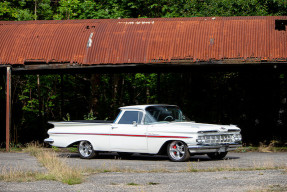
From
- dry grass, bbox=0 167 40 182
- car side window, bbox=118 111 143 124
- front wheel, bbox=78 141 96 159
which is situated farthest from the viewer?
front wheel, bbox=78 141 96 159

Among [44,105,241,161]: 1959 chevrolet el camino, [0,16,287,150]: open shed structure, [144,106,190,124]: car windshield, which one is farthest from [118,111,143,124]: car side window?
[0,16,287,150]: open shed structure

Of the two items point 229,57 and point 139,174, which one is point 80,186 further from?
point 229,57

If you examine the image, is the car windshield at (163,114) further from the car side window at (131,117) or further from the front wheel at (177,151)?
the front wheel at (177,151)

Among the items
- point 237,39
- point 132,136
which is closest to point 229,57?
point 237,39

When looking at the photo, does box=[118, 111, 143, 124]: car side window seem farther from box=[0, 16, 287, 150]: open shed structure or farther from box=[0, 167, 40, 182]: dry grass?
box=[0, 167, 40, 182]: dry grass

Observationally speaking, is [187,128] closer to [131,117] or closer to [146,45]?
[131,117]

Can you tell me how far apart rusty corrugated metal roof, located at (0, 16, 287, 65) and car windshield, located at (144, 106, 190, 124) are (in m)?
3.55

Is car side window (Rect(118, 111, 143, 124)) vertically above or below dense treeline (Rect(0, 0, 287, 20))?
below

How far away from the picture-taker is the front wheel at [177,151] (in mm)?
13460

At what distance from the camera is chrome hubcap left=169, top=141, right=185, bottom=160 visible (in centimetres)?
1356

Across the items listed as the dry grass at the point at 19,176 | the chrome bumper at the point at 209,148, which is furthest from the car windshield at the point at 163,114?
the dry grass at the point at 19,176

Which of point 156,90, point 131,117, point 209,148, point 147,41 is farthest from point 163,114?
point 156,90

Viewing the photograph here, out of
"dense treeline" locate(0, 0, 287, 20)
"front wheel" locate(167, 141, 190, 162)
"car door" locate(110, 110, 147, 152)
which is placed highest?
"dense treeline" locate(0, 0, 287, 20)

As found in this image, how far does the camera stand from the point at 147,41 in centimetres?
1916
